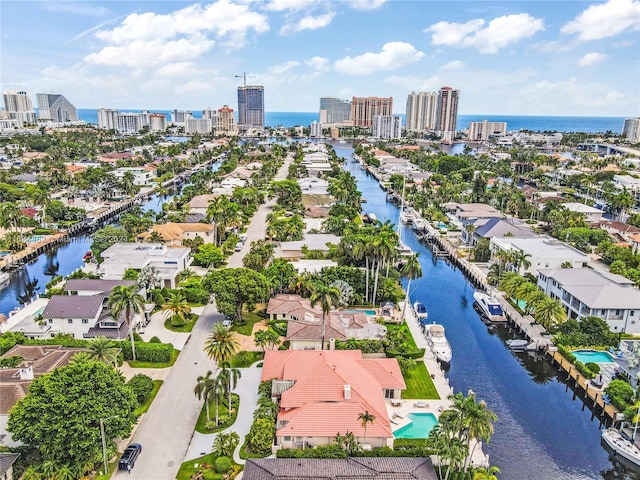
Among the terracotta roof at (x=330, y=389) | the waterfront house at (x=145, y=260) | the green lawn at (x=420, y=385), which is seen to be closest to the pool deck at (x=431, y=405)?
the green lawn at (x=420, y=385)

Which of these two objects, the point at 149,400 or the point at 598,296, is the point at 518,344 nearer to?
the point at 598,296

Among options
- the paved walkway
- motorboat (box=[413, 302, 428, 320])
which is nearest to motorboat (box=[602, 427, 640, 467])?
motorboat (box=[413, 302, 428, 320])

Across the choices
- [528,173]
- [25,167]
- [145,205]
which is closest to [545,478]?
[145,205]

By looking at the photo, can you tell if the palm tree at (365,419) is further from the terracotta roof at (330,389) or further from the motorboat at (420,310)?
the motorboat at (420,310)

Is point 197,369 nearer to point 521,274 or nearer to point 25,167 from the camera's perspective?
point 521,274

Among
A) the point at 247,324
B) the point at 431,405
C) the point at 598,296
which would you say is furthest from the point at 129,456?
the point at 598,296

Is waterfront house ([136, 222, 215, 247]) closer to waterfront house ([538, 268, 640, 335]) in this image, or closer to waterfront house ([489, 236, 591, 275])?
waterfront house ([489, 236, 591, 275])

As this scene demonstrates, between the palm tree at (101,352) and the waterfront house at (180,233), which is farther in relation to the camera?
the waterfront house at (180,233)
